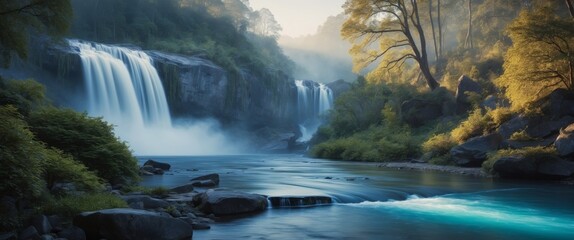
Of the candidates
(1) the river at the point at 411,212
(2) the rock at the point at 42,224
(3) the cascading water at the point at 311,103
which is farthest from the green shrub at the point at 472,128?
(3) the cascading water at the point at 311,103

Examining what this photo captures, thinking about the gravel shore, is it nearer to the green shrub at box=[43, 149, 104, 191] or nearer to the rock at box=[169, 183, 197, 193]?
the rock at box=[169, 183, 197, 193]

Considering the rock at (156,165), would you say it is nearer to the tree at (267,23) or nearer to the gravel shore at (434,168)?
the gravel shore at (434,168)

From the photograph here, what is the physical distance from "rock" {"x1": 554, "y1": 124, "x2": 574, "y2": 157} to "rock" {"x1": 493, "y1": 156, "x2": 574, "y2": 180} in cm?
40

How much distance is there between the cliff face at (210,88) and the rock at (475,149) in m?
33.4

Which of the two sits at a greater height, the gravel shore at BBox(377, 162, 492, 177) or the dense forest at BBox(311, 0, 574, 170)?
the dense forest at BBox(311, 0, 574, 170)

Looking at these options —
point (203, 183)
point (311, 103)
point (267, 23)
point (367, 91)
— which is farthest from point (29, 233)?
point (267, 23)

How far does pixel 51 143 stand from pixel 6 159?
5.97 metres

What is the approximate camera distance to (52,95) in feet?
139

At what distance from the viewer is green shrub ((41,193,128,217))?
844 cm

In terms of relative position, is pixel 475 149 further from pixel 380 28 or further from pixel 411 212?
pixel 380 28

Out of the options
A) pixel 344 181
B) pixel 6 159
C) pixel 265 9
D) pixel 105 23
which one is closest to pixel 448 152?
pixel 344 181

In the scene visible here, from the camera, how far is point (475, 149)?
24.2 meters

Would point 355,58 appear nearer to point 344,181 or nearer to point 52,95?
point 344,181

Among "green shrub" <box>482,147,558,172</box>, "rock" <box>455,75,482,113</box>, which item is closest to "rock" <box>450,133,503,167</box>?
"green shrub" <box>482,147,558,172</box>
